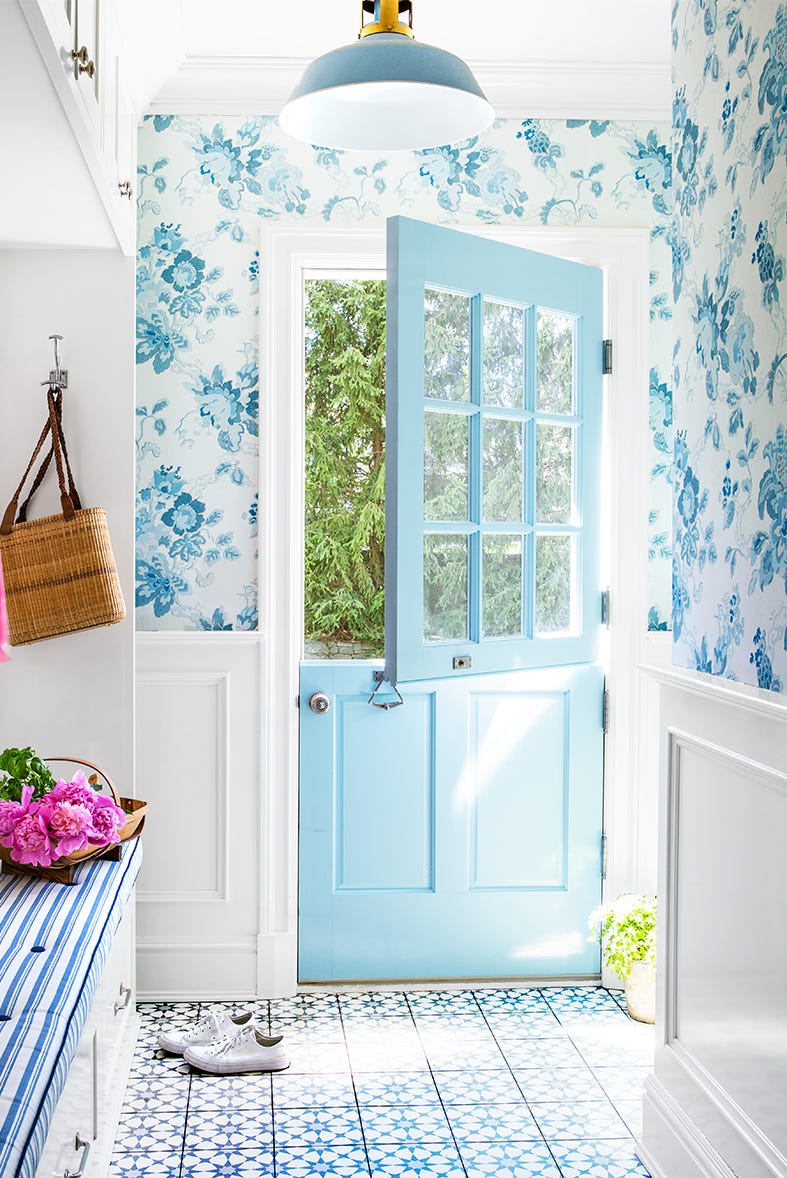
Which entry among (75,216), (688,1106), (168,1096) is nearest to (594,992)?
(688,1106)

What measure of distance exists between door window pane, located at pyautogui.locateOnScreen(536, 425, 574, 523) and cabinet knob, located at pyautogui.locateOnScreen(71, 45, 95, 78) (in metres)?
1.60

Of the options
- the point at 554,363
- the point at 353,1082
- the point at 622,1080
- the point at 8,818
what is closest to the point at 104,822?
the point at 8,818

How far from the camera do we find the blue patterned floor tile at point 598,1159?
2.23 m

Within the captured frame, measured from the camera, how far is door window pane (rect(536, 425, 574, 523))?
10.2 feet

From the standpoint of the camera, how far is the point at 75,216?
2416 mm

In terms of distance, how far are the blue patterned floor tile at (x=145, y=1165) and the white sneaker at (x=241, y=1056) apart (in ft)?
1.17

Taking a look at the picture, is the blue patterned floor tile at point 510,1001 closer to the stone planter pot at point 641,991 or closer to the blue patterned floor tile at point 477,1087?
the stone planter pot at point 641,991

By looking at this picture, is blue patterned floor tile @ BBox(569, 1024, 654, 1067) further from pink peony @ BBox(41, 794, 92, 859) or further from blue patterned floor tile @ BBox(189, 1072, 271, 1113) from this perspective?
pink peony @ BBox(41, 794, 92, 859)

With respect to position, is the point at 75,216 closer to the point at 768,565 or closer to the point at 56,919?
the point at 56,919

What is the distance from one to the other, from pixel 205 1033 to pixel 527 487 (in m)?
1.70

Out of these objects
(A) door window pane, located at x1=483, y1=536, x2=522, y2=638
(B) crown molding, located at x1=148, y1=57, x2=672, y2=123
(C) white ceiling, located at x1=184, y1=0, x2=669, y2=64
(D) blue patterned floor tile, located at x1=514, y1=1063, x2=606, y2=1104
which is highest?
(C) white ceiling, located at x1=184, y1=0, x2=669, y2=64

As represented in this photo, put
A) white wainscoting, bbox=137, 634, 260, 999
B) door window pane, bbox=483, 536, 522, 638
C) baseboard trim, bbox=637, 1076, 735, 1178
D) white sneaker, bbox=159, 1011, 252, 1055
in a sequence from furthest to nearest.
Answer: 1. white wainscoting, bbox=137, 634, 260, 999
2. door window pane, bbox=483, 536, 522, 638
3. white sneaker, bbox=159, 1011, 252, 1055
4. baseboard trim, bbox=637, 1076, 735, 1178

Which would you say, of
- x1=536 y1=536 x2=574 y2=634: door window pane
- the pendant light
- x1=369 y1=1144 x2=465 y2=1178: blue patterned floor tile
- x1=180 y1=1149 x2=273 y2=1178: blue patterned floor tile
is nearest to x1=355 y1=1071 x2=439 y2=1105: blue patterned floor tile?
x1=369 y1=1144 x2=465 y2=1178: blue patterned floor tile

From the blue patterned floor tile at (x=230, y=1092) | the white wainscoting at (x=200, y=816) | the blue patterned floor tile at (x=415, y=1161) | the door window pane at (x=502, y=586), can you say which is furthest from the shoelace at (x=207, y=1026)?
the door window pane at (x=502, y=586)
